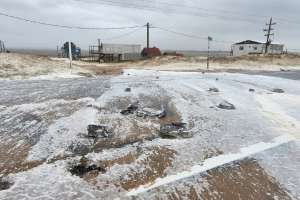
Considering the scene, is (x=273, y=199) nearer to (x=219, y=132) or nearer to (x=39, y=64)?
(x=219, y=132)

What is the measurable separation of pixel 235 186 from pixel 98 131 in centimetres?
316

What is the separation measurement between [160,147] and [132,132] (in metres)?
1.02

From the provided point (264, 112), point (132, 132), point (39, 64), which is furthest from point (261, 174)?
point (39, 64)

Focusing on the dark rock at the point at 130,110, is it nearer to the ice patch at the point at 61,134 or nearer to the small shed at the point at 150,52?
the ice patch at the point at 61,134

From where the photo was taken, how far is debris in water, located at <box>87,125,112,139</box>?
242 inches

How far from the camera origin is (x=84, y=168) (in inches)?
187

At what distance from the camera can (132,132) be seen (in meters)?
6.47

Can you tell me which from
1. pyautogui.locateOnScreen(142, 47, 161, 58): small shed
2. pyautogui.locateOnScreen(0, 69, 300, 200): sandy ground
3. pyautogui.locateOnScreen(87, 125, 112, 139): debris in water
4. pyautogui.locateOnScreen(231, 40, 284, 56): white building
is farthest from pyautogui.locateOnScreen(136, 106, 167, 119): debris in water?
pyautogui.locateOnScreen(231, 40, 284, 56): white building

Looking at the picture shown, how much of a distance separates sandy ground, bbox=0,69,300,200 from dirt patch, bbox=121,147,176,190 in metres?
0.02

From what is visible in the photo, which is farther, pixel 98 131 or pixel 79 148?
pixel 98 131

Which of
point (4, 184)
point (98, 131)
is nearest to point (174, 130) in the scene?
point (98, 131)

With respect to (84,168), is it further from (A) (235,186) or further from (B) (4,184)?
(A) (235,186)

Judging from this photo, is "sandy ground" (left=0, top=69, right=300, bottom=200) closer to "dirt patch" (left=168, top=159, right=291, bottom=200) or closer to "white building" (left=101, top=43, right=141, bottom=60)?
"dirt patch" (left=168, top=159, right=291, bottom=200)

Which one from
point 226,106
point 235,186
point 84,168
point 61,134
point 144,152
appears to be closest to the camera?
point 235,186
